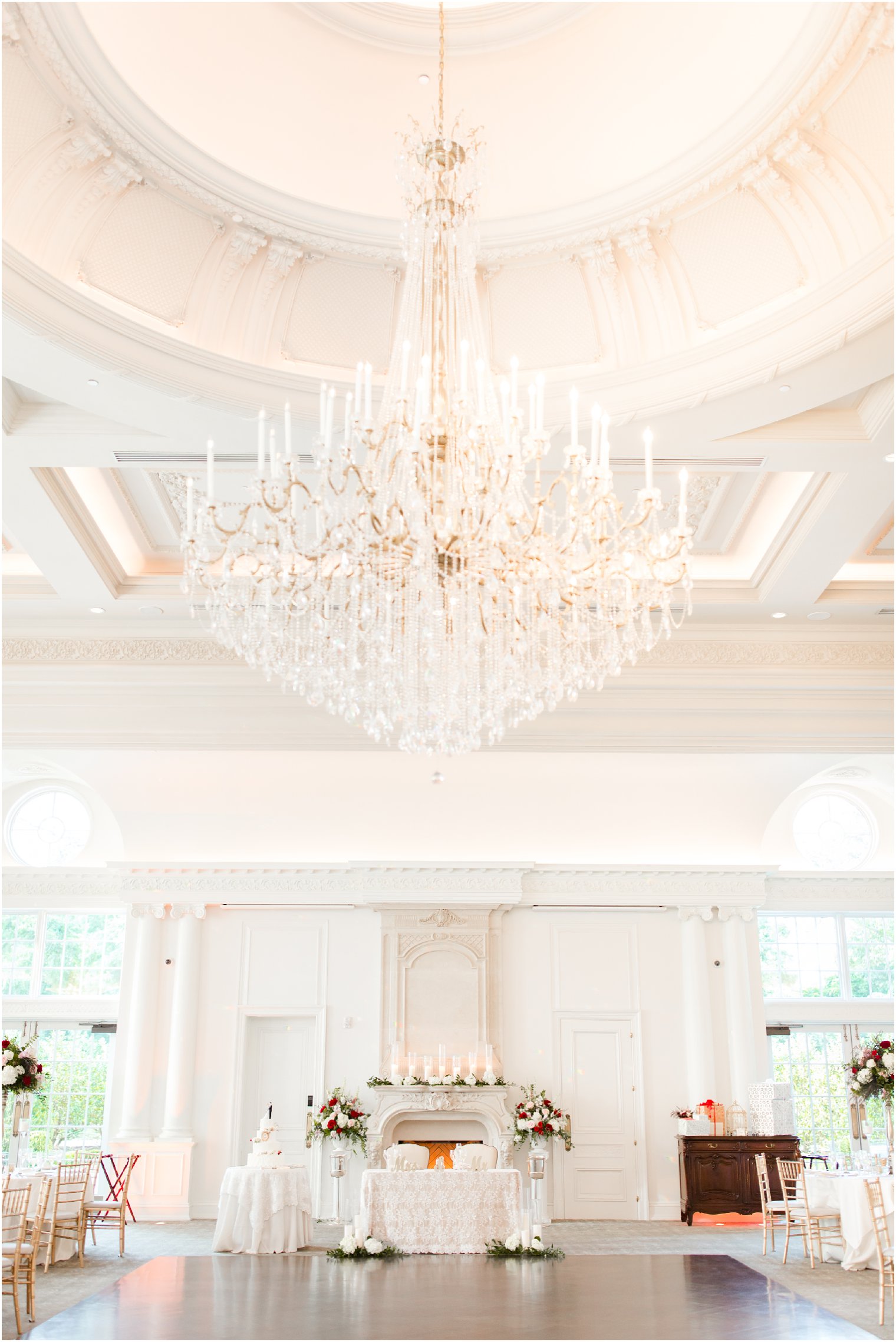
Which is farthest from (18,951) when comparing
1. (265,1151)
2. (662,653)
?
(662,653)

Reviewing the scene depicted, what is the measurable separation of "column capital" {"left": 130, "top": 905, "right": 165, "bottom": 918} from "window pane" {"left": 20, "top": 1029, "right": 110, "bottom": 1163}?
1920 millimetres

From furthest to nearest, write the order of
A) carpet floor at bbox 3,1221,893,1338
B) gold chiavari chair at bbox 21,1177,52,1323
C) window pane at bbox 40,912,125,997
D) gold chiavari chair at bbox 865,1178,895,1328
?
window pane at bbox 40,912,125,997 → carpet floor at bbox 3,1221,893,1338 → gold chiavari chair at bbox 865,1178,895,1328 → gold chiavari chair at bbox 21,1177,52,1323

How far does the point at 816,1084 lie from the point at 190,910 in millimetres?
8595

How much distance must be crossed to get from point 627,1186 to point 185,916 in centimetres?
644

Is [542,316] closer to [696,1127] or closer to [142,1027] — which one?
[696,1127]

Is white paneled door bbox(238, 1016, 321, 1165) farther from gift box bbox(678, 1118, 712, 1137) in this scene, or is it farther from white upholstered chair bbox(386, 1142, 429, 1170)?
gift box bbox(678, 1118, 712, 1137)

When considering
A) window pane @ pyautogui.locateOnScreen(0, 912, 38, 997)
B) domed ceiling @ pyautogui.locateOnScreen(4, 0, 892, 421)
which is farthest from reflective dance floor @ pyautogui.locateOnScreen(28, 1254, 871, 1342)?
window pane @ pyautogui.locateOnScreen(0, 912, 38, 997)

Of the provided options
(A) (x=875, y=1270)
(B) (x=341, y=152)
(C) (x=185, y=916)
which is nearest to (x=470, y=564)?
(B) (x=341, y=152)

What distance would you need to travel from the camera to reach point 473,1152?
465 inches

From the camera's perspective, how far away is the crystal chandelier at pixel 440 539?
5.61 m

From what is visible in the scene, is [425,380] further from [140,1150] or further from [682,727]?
[140,1150]

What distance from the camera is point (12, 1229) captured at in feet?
26.8

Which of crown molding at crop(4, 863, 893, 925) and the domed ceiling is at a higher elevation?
the domed ceiling

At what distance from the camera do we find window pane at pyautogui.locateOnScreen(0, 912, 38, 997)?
1491 cm
